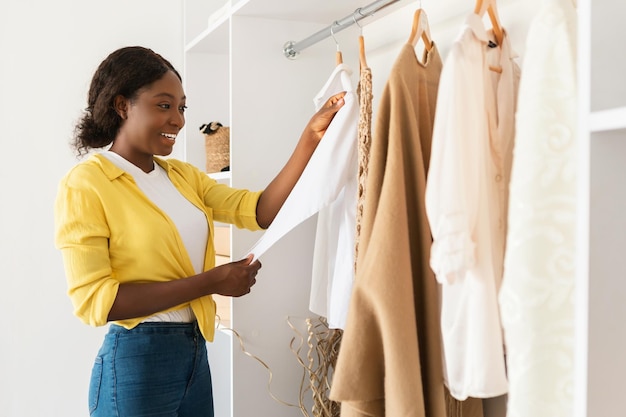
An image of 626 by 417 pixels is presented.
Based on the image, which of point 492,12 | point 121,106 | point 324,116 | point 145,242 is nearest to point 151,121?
point 121,106

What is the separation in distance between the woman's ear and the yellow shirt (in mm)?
135

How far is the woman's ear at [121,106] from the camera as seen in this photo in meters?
1.54

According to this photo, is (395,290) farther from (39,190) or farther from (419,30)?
(39,190)

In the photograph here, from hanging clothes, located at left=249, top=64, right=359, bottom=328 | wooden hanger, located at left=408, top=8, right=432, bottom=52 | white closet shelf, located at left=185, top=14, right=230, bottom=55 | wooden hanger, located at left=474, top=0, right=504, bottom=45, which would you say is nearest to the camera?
wooden hanger, located at left=474, top=0, right=504, bottom=45

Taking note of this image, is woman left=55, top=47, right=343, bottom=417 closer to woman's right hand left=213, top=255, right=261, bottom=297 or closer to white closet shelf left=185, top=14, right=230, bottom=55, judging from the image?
woman's right hand left=213, top=255, right=261, bottom=297

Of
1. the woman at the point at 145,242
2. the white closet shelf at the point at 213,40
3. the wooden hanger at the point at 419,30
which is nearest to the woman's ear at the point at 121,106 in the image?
the woman at the point at 145,242

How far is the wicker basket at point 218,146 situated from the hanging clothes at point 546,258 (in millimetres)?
1280

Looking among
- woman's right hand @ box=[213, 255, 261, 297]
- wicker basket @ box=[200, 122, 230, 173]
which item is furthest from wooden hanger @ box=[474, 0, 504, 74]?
wicker basket @ box=[200, 122, 230, 173]

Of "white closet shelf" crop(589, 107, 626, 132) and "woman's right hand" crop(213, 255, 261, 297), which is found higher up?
"white closet shelf" crop(589, 107, 626, 132)

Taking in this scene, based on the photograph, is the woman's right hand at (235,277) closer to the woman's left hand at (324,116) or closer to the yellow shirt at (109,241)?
the yellow shirt at (109,241)

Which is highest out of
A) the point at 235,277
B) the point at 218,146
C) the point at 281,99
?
the point at 281,99

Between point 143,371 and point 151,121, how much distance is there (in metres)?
0.58

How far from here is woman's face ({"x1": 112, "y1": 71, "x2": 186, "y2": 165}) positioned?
153cm

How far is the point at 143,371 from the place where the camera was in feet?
4.69
